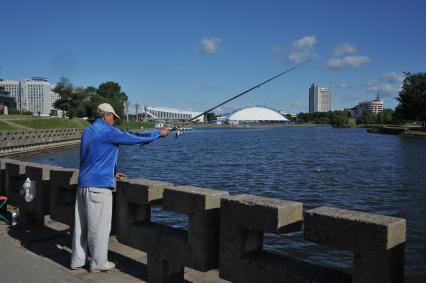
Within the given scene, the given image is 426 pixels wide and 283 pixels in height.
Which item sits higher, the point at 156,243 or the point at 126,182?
the point at 126,182

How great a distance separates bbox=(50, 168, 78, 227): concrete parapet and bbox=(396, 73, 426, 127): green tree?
11673cm

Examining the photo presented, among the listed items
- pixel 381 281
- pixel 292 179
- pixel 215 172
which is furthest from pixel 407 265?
pixel 215 172

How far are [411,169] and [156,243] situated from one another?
29.9m

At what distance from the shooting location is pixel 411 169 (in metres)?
31.9

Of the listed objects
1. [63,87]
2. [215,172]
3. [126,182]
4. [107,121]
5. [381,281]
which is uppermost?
[63,87]

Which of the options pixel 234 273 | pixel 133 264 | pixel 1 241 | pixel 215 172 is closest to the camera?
pixel 234 273

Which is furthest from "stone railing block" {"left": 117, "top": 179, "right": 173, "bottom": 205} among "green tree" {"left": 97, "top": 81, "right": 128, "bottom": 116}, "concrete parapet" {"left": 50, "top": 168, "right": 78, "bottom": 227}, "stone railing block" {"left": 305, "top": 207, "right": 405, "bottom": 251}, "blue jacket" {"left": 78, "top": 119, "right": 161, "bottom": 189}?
"green tree" {"left": 97, "top": 81, "right": 128, "bottom": 116}

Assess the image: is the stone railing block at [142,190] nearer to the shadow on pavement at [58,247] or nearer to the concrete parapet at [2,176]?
the shadow on pavement at [58,247]

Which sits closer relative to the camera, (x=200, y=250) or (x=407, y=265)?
(x=200, y=250)

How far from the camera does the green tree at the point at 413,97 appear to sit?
372 feet

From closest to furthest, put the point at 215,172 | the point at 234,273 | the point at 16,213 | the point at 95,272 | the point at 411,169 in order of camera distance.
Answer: the point at 234,273, the point at 95,272, the point at 16,213, the point at 215,172, the point at 411,169

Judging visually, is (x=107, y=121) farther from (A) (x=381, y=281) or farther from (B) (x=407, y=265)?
(B) (x=407, y=265)

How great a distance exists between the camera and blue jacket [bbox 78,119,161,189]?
6.09 m

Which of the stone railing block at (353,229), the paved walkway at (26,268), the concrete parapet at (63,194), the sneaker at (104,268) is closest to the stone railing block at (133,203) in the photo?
the sneaker at (104,268)
